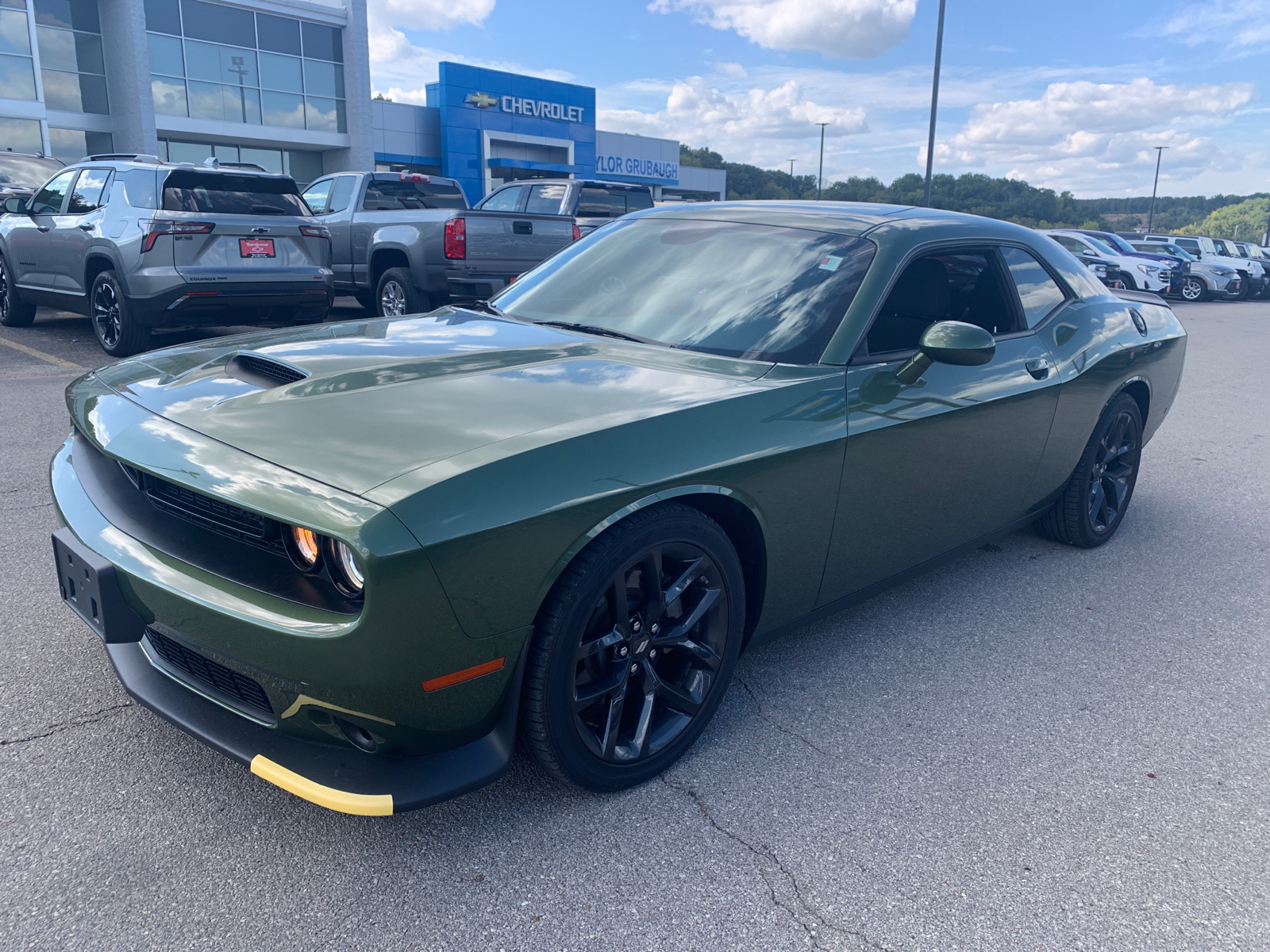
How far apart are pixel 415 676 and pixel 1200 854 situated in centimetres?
194

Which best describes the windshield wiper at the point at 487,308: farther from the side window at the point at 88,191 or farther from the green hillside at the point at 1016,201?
the side window at the point at 88,191

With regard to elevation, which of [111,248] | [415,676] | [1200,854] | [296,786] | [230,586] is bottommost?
[1200,854]

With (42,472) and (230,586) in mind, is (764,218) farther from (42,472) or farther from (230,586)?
(42,472)

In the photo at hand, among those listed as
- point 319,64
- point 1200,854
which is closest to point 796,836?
point 1200,854

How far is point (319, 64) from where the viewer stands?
98.9 ft

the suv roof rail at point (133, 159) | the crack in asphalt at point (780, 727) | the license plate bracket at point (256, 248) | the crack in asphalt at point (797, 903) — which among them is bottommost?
the crack in asphalt at point (797, 903)

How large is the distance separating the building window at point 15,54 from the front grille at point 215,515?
27.5 meters

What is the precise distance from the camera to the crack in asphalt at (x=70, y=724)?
2.51m

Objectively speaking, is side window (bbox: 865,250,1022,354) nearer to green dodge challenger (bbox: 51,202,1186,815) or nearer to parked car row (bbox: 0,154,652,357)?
green dodge challenger (bbox: 51,202,1186,815)

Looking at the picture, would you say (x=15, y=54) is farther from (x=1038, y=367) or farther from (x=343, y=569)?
(x=343, y=569)

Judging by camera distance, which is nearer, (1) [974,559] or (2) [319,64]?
(1) [974,559]

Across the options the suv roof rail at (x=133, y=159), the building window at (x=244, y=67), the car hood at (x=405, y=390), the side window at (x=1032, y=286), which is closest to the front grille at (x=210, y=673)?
the car hood at (x=405, y=390)

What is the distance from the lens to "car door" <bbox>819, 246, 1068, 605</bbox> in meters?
2.92

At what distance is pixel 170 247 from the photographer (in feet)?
25.7
